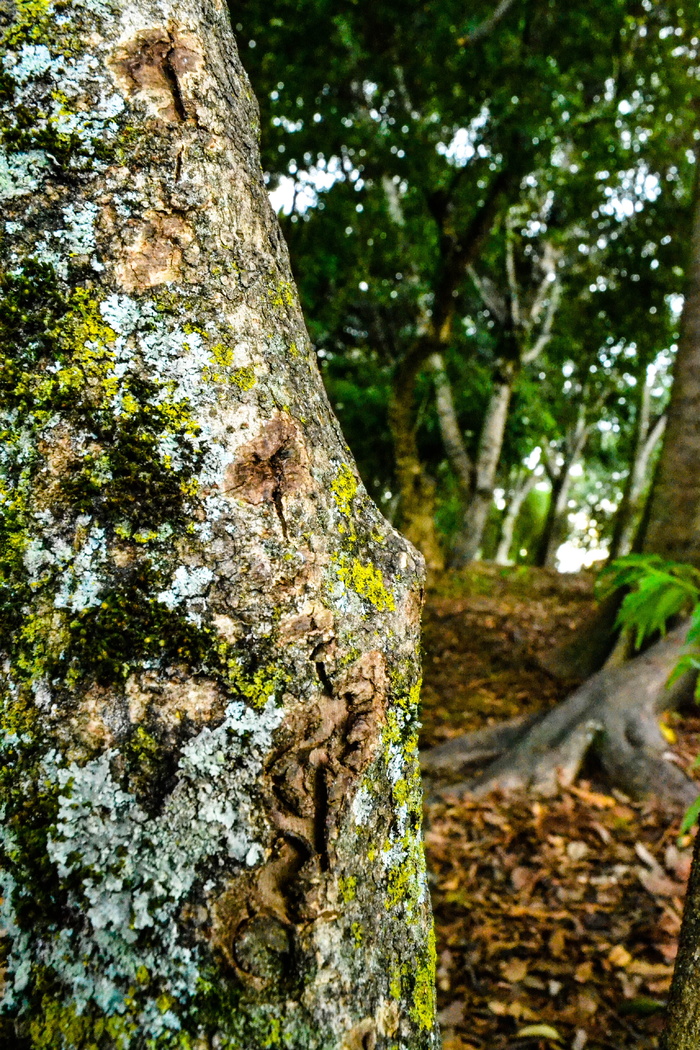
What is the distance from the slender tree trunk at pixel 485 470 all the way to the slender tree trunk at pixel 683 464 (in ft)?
22.4

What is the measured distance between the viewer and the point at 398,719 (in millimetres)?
1134

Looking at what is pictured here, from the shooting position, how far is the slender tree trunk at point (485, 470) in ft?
40.3

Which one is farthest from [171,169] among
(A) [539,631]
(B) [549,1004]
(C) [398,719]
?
(A) [539,631]

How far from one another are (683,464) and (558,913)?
10.5 feet

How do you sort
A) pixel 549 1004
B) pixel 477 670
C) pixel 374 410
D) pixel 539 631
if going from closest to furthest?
pixel 549 1004 → pixel 477 670 → pixel 539 631 → pixel 374 410

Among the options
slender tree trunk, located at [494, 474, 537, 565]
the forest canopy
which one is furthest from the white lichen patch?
slender tree trunk, located at [494, 474, 537, 565]

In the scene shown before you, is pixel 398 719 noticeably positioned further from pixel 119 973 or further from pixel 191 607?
pixel 119 973

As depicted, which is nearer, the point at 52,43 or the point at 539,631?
the point at 52,43

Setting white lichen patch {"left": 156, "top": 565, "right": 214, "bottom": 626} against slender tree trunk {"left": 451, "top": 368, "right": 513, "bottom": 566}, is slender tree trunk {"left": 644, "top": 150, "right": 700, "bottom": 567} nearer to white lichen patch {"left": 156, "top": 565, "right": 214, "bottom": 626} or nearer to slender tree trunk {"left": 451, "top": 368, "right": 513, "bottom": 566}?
white lichen patch {"left": 156, "top": 565, "right": 214, "bottom": 626}

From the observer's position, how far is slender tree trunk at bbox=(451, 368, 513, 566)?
1228 centimetres

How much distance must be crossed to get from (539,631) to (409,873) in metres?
7.20

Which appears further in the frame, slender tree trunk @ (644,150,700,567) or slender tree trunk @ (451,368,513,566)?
slender tree trunk @ (451,368,513,566)

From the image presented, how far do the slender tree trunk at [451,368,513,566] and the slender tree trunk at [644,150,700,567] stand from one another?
6.83 metres

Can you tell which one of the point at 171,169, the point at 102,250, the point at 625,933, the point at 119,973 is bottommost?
the point at 625,933
